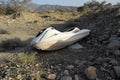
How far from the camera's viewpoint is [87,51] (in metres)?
9.97

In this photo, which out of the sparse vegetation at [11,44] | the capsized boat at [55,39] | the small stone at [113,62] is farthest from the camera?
the sparse vegetation at [11,44]

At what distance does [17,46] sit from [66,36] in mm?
2450

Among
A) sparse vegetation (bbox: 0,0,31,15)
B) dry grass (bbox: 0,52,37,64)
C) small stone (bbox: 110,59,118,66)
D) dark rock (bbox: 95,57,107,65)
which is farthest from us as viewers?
sparse vegetation (bbox: 0,0,31,15)

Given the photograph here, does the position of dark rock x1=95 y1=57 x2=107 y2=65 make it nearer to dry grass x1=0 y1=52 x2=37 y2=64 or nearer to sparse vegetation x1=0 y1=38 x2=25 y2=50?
dry grass x1=0 y1=52 x2=37 y2=64

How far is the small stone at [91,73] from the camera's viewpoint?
8.32 meters

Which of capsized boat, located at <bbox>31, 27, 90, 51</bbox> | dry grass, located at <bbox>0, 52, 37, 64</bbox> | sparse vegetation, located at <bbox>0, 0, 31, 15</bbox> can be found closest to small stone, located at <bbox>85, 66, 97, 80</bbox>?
dry grass, located at <bbox>0, 52, 37, 64</bbox>

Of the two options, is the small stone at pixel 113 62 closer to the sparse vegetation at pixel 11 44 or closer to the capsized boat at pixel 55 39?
the capsized boat at pixel 55 39

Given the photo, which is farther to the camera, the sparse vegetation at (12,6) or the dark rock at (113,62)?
the sparse vegetation at (12,6)

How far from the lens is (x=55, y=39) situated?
33.3 feet

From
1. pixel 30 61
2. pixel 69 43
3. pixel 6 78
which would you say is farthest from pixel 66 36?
pixel 6 78

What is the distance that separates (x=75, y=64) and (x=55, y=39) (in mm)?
1365

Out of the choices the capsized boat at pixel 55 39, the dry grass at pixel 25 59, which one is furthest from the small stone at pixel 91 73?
the capsized boat at pixel 55 39

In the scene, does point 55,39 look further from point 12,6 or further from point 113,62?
point 12,6

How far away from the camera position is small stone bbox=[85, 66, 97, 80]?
328 inches
